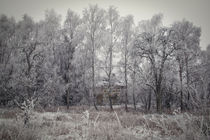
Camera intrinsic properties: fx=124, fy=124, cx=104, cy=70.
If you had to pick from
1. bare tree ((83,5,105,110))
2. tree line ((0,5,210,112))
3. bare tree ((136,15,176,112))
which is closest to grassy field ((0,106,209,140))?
bare tree ((136,15,176,112))

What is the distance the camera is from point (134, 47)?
43.8ft

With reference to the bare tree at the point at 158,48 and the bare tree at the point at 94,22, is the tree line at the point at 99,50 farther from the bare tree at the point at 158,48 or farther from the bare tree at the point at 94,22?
the bare tree at the point at 158,48

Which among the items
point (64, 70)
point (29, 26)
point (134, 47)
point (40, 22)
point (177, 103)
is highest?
point (40, 22)

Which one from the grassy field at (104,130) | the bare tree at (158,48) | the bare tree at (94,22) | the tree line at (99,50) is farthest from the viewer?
the bare tree at (94,22)

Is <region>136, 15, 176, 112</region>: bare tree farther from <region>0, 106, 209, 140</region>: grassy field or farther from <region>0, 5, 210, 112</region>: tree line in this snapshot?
<region>0, 106, 209, 140</region>: grassy field

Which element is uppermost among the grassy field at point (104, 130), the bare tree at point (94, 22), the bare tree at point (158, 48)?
the bare tree at point (94, 22)

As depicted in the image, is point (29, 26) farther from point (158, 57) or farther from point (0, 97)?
point (158, 57)

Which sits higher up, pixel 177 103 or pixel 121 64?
pixel 121 64

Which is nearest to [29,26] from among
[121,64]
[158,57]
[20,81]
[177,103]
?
[20,81]

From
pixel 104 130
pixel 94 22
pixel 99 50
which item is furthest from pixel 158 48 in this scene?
pixel 104 130

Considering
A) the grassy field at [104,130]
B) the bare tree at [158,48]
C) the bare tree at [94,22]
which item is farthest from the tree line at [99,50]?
the grassy field at [104,130]

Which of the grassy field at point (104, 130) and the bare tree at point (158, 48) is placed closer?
the grassy field at point (104, 130)

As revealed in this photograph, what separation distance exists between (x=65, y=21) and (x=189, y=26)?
17.7m

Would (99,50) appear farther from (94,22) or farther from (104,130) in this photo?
(104,130)
